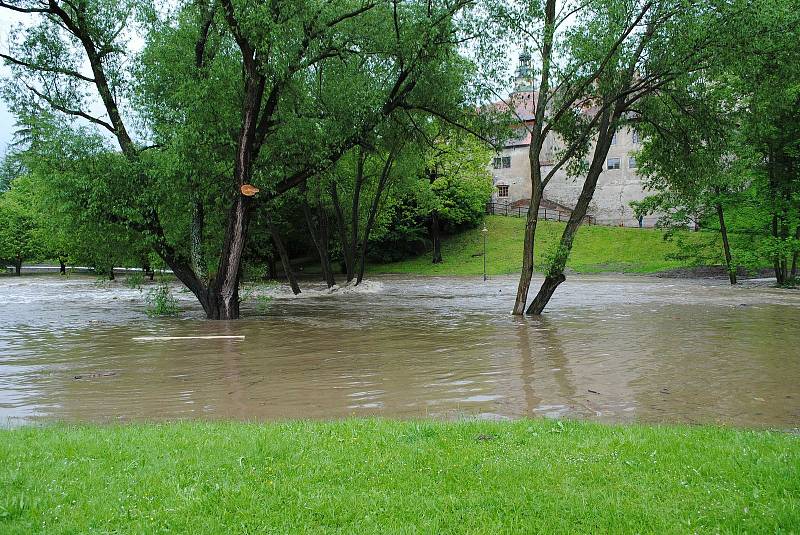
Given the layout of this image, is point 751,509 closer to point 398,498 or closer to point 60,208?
point 398,498

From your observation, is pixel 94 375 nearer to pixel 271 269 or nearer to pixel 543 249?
pixel 543 249

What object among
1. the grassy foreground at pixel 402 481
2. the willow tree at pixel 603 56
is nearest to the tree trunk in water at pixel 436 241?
the willow tree at pixel 603 56

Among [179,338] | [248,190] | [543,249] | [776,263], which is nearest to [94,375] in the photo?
[179,338]

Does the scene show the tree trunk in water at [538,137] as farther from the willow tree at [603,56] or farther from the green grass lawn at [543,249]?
the green grass lawn at [543,249]

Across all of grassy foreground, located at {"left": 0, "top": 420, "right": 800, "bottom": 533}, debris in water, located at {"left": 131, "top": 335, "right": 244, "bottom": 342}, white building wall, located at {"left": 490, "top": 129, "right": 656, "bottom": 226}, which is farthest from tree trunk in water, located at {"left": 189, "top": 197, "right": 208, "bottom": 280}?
white building wall, located at {"left": 490, "top": 129, "right": 656, "bottom": 226}

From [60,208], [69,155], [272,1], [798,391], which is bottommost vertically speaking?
[798,391]

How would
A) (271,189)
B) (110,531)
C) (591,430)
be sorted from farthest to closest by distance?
(271,189), (591,430), (110,531)

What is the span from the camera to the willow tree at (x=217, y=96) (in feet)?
57.2

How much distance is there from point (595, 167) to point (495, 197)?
168 ft

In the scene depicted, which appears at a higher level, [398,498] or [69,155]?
[69,155]

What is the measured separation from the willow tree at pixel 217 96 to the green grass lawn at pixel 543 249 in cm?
2679

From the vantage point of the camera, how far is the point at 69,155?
18000 millimetres

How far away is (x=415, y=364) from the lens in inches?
480

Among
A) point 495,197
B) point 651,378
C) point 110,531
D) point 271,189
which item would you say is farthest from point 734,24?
point 495,197
